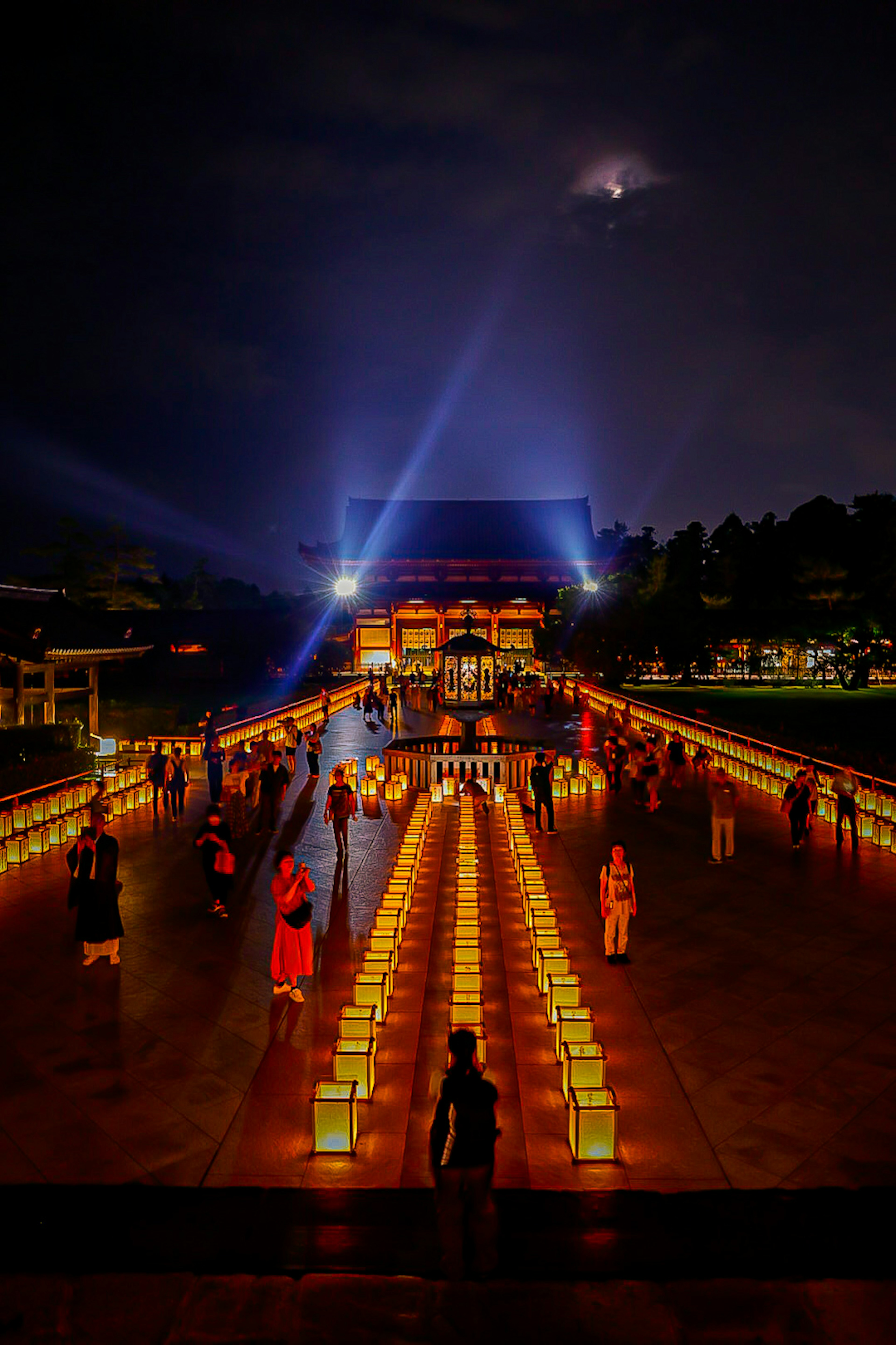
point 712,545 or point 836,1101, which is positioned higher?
point 712,545

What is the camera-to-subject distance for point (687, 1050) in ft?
17.1

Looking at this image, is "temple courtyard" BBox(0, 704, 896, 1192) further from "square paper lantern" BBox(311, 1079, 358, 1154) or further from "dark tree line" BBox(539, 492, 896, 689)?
"dark tree line" BBox(539, 492, 896, 689)

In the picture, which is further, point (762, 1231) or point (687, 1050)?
point (687, 1050)

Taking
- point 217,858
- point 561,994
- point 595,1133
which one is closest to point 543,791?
point 217,858

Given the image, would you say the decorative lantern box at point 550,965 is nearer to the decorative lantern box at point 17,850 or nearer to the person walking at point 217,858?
the person walking at point 217,858

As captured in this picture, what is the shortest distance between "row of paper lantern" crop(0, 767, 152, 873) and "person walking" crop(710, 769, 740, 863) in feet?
24.8

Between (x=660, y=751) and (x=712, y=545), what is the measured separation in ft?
140

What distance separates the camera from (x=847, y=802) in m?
10.4

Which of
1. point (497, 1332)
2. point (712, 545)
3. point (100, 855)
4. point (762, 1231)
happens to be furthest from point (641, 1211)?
point (712, 545)

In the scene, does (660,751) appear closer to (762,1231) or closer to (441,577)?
(762,1231)

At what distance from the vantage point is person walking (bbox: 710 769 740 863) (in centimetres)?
958

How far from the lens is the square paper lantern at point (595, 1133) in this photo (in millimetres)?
4117

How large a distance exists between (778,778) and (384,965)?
35.1ft

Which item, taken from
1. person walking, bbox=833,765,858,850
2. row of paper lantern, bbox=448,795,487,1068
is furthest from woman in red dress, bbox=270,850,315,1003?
person walking, bbox=833,765,858,850
